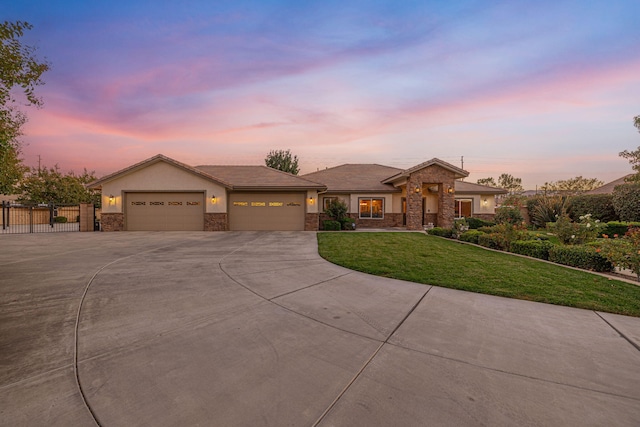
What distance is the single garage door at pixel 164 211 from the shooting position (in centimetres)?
1639

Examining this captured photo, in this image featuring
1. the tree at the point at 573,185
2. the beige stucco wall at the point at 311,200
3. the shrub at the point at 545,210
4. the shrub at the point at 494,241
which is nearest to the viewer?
the shrub at the point at 494,241

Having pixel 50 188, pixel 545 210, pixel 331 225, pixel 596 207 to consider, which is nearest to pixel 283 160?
pixel 331 225

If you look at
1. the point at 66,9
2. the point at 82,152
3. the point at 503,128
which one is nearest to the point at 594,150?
the point at 503,128

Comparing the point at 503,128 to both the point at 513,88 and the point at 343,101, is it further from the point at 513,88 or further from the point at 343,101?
the point at 343,101

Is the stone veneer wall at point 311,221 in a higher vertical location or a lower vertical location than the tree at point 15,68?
lower

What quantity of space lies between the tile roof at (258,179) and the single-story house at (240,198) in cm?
6

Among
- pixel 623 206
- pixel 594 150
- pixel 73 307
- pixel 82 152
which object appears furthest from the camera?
pixel 594 150

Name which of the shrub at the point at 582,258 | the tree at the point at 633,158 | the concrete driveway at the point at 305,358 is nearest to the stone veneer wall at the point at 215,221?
the concrete driveway at the point at 305,358

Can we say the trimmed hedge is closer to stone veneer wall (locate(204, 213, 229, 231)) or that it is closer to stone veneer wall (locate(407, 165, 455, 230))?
stone veneer wall (locate(407, 165, 455, 230))

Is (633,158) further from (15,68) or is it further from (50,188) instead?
(50,188)

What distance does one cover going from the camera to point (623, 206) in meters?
16.3

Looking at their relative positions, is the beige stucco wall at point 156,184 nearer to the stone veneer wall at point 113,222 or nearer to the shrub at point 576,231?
the stone veneer wall at point 113,222

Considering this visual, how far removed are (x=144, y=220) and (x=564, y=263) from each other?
2060 centimetres

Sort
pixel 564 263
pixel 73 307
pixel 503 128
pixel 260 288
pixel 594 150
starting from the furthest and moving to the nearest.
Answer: pixel 594 150 < pixel 503 128 < pixel 564 263 < pixel 260 288 < pixel 73 307
